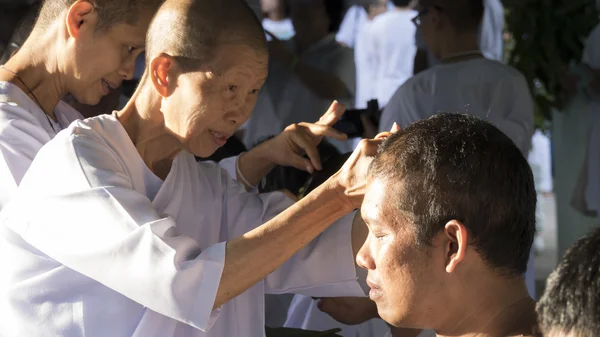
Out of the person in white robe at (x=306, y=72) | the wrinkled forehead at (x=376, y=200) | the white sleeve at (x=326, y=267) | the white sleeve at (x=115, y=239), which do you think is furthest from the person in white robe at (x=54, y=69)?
the person in white robe at (x=306, y=72)

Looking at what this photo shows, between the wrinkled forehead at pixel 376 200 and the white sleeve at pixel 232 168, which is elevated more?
the wrinkled forehead at pixel 376 200

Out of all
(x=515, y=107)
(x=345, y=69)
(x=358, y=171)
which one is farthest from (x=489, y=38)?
(x=358, y=171)

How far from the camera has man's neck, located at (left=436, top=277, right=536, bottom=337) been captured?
4.77 feet

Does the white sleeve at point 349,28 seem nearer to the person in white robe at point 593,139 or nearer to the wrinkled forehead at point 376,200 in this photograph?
the person in white robe at point 593,139

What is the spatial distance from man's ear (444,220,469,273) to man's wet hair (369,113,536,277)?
0.01m

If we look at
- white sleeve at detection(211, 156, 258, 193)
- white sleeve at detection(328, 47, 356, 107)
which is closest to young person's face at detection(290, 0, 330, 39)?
white sleeve at detection(328, 47, 356, 107)

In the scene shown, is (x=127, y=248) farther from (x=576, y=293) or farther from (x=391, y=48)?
(x=391, y=48)

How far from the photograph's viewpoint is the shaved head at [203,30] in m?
1.79

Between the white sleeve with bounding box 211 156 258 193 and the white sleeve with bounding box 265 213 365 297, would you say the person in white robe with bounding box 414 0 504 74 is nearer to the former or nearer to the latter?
the white sleeve with bounding box 211 156 258 193

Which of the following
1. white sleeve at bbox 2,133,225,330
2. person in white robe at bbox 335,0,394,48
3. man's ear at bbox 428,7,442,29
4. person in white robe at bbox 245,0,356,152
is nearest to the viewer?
white sleeve at bbox 2,133,225,330

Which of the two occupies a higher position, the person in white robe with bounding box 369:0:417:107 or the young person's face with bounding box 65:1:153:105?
the young person's face with bounding box 65:1:153:105

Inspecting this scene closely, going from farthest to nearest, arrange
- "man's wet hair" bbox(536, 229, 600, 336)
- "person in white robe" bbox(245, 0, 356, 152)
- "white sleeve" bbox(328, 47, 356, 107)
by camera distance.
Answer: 1. "white sleeve" bbox(328, 47, 356, 107)
2. "person in white robe" bbox(245, 0, 356, 152)
3. "man's wet hair" bbox(536, 229, 600, 336)

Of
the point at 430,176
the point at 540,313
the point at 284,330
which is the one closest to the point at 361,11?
the point at 284,330

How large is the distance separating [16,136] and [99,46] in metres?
0.27
